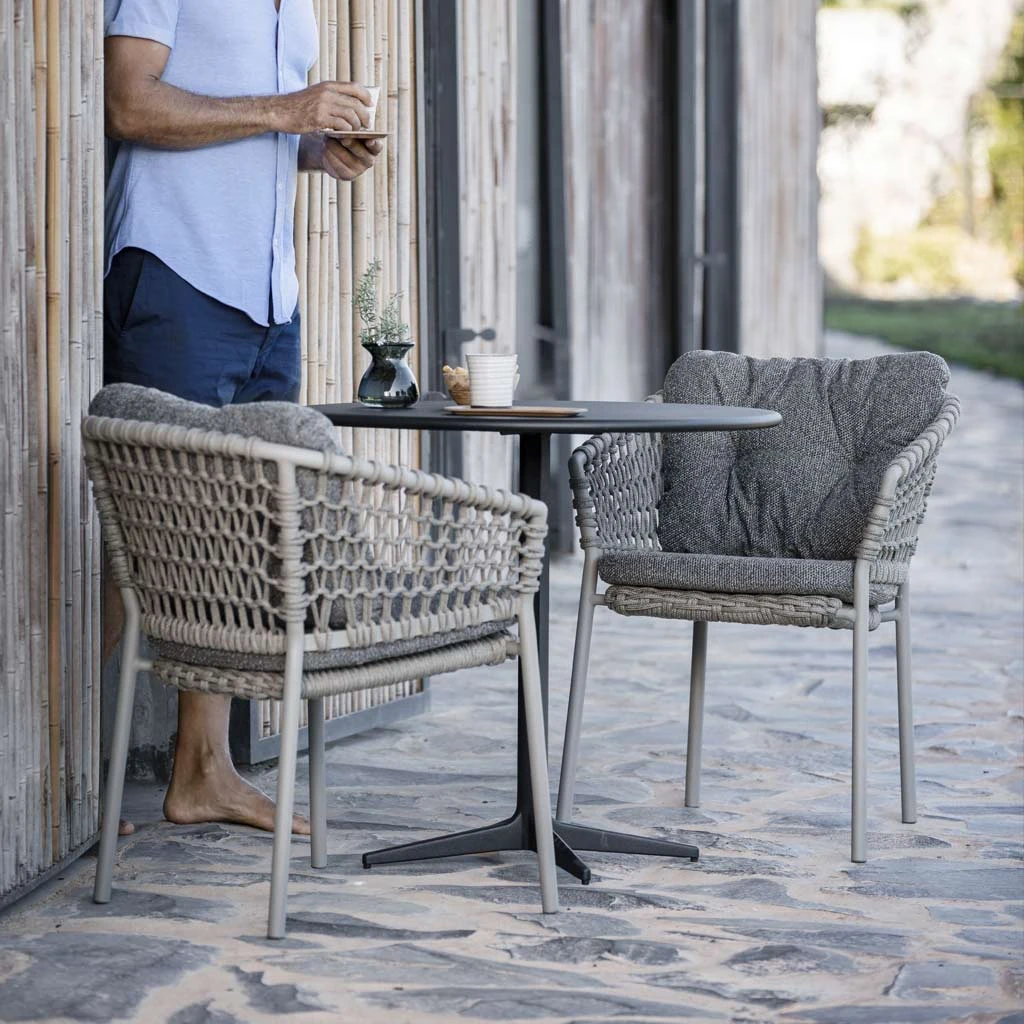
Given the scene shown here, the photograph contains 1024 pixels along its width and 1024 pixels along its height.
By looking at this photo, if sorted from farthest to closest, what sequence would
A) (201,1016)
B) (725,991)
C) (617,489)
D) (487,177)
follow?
1. (487,177)
2. (617,489)
3. (725,991)
4. (201,1016)

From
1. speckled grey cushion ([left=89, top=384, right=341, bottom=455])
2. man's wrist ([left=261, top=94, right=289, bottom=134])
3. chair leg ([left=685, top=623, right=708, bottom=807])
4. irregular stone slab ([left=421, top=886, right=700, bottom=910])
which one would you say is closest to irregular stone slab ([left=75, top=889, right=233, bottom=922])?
irregular stone slab ([left=421, top=886, right=700, bottom=910])

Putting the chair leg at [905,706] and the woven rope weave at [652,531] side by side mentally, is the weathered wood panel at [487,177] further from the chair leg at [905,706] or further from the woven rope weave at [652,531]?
the chair leg at [905,706]

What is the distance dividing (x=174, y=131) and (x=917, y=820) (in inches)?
71.2

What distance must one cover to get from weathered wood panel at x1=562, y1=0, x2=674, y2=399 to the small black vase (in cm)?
334

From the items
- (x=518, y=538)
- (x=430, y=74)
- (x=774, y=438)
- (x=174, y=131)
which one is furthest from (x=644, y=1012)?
(x=430, y=74)

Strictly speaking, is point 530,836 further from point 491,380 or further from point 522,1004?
point 491,380

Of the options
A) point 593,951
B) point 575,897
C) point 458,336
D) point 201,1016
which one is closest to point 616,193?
point 458,336

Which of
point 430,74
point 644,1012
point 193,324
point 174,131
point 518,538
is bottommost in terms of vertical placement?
point 644,1012

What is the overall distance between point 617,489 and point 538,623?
37cm

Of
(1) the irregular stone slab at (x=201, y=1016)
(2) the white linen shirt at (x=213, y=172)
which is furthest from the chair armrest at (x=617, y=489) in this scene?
(1) the irregular stone slab at (x=201, y=1016)

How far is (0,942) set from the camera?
2574 millimetres

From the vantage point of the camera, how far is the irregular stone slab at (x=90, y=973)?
91.9 inches

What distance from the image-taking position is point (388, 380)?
293cm

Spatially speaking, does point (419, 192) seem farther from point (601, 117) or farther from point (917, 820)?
point (601, 117)
